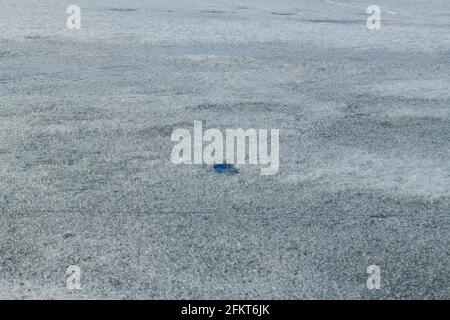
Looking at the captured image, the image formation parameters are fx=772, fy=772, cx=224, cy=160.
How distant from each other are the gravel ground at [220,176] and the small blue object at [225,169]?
0.10 meters

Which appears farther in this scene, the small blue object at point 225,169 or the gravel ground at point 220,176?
the small blue object at point 225,169

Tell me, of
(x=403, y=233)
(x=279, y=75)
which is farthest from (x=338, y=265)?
(x=279, y=75)

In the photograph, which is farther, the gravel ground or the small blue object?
the small blue object

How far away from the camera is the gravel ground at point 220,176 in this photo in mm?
4156

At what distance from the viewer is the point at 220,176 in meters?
5.77

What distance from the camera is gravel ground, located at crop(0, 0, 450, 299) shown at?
4.16 meters

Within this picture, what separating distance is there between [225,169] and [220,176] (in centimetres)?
18

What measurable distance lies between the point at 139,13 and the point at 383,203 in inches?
467

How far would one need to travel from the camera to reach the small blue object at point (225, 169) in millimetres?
5879

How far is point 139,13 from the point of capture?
16266 millimetres

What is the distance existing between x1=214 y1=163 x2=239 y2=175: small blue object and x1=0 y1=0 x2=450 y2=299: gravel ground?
10cm

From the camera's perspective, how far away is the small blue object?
5.88m

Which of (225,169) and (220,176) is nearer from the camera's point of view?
(220,176)
